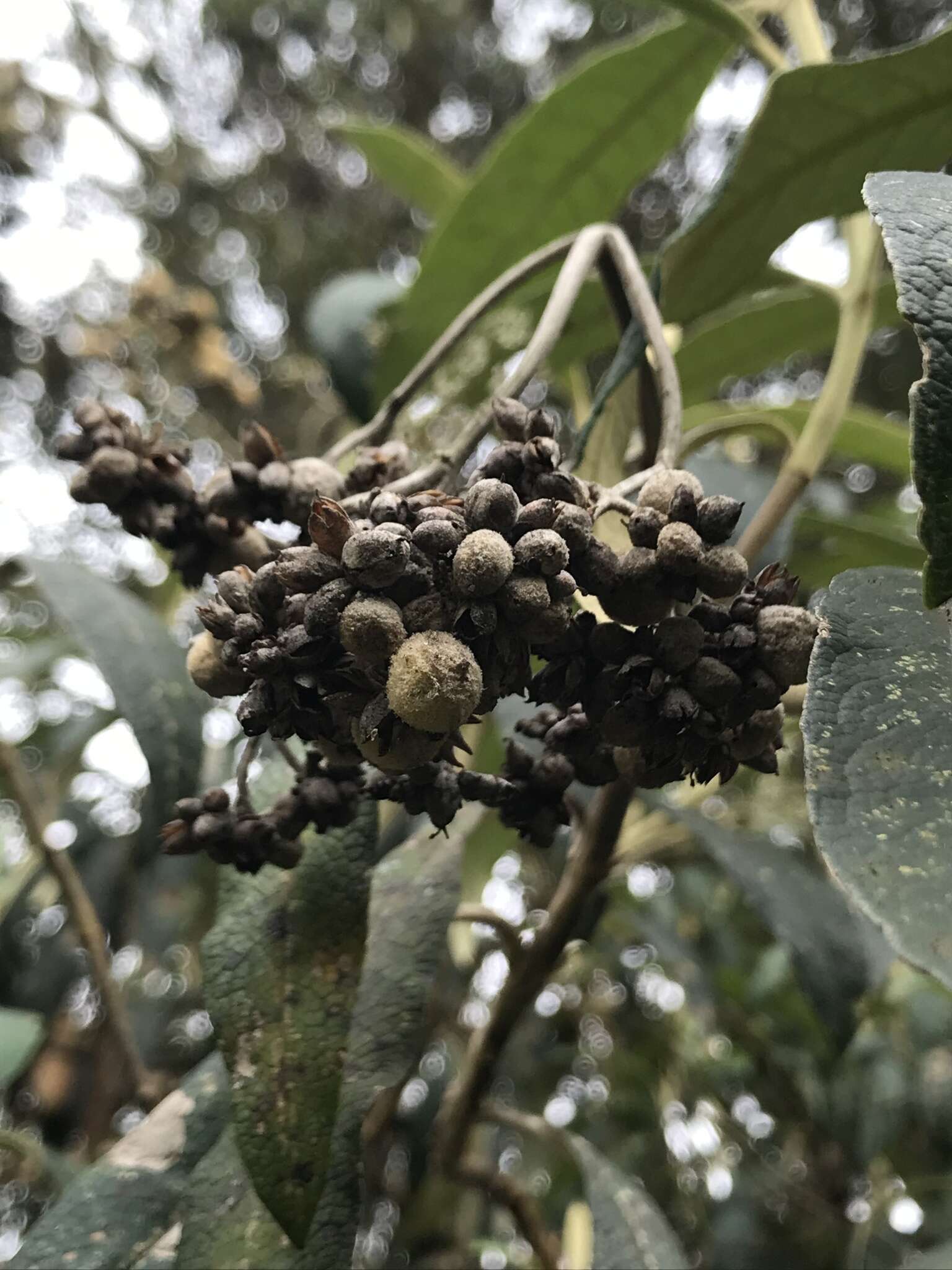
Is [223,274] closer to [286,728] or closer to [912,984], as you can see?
[912,984]

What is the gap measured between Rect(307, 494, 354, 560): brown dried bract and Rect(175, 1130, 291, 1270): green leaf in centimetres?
30

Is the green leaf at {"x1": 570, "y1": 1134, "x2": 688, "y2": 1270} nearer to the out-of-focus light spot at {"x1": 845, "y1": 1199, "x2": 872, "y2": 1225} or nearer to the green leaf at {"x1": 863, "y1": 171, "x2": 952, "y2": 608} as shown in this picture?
the green leaf at {"x1": 863, "y1": 171, "x2": 952, "y2": 608}

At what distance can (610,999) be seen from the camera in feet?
5.57

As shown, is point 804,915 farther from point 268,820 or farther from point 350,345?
point 350,345

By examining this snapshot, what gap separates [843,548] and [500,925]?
44 centimetres

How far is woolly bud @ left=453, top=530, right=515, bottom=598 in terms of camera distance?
32cm

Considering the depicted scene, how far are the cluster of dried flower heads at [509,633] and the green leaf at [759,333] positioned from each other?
0.54 meters

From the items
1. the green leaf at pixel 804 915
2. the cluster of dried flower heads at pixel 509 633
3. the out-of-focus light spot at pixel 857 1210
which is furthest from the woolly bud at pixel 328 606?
the out-of-focus light spot at pixel 857 1210

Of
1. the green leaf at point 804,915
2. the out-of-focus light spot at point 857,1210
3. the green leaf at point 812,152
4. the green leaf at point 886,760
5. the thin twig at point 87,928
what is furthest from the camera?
the out-of-focus light spot at point 857,1210

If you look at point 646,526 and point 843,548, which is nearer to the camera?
point 646,526

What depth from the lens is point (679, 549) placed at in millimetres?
349

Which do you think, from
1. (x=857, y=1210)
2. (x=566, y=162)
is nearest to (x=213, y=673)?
(x=566, y=162)

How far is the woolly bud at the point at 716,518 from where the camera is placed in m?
0.35

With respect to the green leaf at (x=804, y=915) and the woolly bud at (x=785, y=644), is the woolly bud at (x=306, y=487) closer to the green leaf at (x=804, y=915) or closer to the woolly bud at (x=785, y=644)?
A: the woolly bud at (x=785, y=644)
